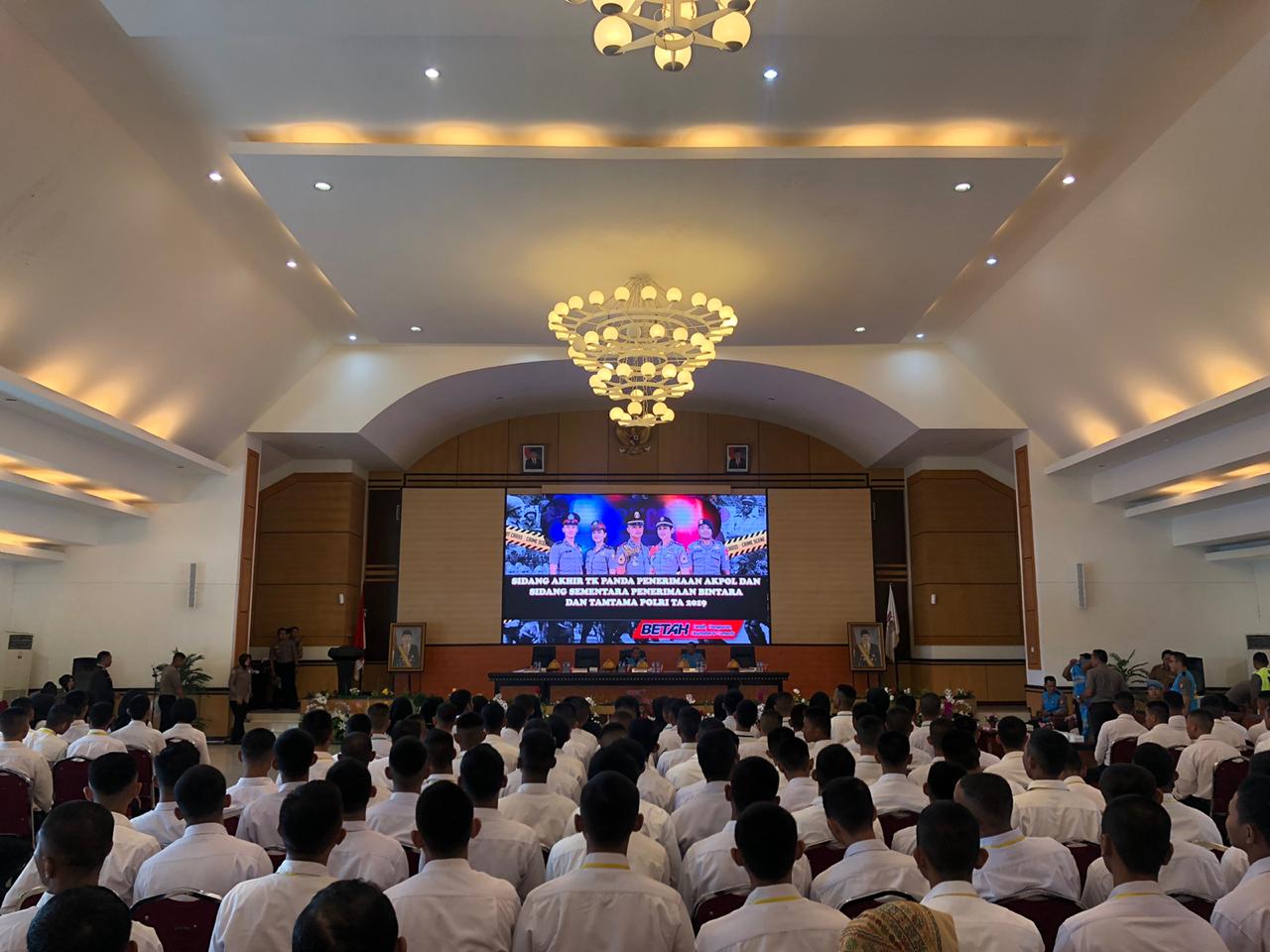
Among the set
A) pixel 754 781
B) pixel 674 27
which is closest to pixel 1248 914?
pixel 754 781

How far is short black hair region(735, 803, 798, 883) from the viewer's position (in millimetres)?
2520

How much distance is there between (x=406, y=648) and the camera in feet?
51.4

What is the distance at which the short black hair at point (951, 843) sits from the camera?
259 centimetres

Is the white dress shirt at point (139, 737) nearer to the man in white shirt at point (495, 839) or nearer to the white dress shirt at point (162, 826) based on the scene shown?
the white dress shirt at point (162, 826)

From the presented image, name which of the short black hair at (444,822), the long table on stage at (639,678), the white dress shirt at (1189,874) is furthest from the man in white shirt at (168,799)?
the long table on stage at (639,678)

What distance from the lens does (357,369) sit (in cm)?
1392

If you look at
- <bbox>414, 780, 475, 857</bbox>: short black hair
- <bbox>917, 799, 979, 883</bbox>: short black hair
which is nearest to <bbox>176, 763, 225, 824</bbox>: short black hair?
<bbox>414, 780, 475, 857</bbox>: short black hair

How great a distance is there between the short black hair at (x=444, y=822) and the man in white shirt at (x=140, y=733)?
189 inches

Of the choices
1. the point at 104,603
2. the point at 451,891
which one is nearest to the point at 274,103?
the point at 451,891

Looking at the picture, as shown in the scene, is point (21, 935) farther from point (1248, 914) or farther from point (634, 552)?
point (634, 552)

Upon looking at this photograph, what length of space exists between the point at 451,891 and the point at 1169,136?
822 centimetres

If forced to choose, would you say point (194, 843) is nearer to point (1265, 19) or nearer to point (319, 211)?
point (319, 211)

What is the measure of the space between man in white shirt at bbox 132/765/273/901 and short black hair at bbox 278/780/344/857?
2.14 ft

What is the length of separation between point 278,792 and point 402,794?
2.10 ft
